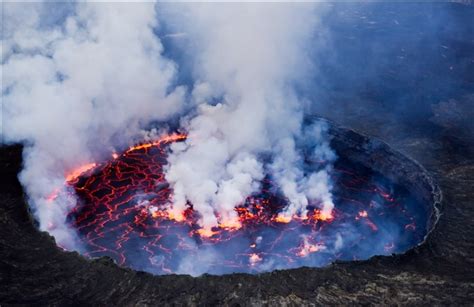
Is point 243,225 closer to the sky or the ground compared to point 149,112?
closer to the ground

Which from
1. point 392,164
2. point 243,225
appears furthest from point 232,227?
point 392,164

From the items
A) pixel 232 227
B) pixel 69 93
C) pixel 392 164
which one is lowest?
pixel 232 227

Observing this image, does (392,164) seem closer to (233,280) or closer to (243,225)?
(243,225)

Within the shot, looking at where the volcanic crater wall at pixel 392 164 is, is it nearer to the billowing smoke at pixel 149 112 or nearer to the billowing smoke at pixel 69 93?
the billowing smoke at pixel 149 112

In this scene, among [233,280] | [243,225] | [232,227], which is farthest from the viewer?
[243,225]

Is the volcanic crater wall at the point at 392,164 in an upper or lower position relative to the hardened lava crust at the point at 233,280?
upper

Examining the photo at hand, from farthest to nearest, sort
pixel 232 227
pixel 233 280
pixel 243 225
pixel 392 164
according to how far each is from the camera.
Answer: pixel 392 164 → pixel 243 225 → pixel 232 227 → pixel 233 280

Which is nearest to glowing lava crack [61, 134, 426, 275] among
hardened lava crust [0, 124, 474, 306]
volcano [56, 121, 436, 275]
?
volcano [56, 121, 436, 275]

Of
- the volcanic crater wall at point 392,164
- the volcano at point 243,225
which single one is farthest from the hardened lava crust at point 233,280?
the volcanic crater wall at point 392,164
